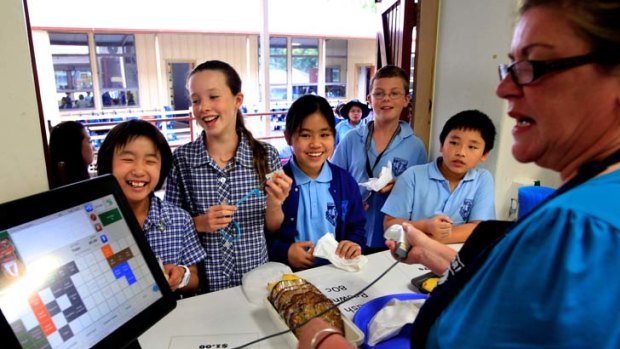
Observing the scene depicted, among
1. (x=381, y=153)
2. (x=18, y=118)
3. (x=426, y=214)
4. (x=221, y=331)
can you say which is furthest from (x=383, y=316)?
(x=381, y=153)

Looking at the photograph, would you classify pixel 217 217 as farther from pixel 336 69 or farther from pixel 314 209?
pixel 336 69

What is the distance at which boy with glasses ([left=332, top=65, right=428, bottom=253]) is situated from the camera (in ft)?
7.70

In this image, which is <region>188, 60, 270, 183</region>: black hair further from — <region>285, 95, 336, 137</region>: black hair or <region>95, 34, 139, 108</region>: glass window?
<region>95, 34, 139, 108</region>: glass window

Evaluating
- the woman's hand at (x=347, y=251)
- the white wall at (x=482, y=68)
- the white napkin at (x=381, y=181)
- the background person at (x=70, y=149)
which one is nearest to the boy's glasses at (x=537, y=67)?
the woman's hand at (x=347, y=251)

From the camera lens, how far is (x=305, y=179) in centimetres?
181

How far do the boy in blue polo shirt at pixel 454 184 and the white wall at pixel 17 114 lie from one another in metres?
1.46

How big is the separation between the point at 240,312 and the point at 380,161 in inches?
54.8

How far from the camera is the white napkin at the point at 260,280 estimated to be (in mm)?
1320

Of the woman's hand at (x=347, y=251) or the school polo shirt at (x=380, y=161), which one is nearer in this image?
the woman's hand at (x=347, y=251)

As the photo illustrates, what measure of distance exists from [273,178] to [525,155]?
3.24 feet

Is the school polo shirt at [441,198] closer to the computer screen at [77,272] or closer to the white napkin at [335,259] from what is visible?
the white napkin at [335,259]

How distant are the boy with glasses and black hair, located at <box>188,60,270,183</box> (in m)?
0.79

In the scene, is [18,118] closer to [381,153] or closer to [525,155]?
[525,155]

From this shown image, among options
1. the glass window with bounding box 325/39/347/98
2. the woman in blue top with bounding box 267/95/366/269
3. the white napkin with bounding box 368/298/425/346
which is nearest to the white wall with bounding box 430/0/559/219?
the woman in blue top with bounding box 267/95/366/269
